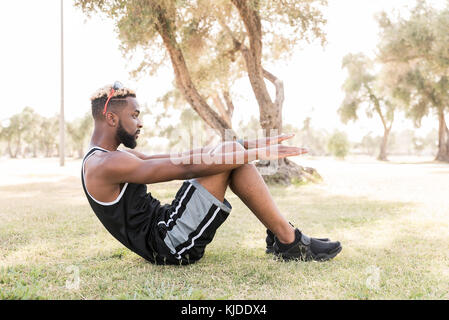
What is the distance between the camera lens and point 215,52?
14.6 m

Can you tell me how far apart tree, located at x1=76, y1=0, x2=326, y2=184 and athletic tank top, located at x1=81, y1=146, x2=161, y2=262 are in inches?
292

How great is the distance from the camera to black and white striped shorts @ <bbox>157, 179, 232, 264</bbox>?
298 cm

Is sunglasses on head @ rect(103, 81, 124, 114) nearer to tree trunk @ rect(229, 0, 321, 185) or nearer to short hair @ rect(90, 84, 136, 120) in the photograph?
short hair @ rect(90, 84, 136, 120)

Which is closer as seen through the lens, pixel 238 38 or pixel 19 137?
pixel 238 38

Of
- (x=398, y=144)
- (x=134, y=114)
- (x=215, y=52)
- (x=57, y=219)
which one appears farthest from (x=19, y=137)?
(x=398, y=144)

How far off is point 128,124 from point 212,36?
11.7 meters

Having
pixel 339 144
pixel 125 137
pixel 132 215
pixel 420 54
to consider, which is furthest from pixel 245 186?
pixel 339 144

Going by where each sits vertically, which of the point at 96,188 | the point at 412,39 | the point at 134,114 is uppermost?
the point at 412,39

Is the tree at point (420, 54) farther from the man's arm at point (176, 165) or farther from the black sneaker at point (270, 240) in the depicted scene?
the man's arm at point (176, 165)

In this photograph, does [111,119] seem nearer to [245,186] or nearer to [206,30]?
[245,186]

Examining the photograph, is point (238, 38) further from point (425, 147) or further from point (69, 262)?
point (425, 147)

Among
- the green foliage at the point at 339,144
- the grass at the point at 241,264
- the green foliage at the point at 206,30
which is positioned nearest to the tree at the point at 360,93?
the green foliage at the point at 339,144

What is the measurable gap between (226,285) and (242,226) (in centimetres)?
274

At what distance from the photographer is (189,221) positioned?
9.89 feet
